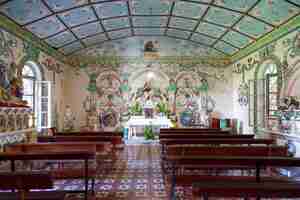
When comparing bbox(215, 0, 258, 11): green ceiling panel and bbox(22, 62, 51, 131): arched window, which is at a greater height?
bbox(215, 0, 258, 11): green ceiling panel

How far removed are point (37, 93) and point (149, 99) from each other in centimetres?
580

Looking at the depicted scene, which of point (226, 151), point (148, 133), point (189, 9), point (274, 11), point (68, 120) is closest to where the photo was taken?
point (226, 151)

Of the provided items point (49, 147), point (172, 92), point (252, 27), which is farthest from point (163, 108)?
point (49, 147)

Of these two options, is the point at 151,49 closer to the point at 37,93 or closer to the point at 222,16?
the point at 222,16

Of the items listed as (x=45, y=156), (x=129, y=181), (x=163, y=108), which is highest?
(x=163, y=108)

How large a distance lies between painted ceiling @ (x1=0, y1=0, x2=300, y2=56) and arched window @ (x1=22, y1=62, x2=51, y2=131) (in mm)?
1419

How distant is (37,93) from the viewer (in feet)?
40.9

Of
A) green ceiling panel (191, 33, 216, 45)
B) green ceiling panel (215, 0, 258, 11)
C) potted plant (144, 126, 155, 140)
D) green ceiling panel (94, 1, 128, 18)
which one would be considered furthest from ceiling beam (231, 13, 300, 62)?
potted plant (144, 126, 155, 140)

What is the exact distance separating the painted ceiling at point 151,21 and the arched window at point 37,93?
1.42m

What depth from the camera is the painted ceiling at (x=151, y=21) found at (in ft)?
30.0

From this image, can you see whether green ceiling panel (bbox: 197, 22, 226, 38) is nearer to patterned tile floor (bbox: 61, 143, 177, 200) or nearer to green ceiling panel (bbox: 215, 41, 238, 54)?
green ceiling panel (bbox: 215, 41, 238, 54)

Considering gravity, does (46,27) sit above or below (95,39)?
Result: below

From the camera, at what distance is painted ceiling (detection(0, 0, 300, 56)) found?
915 cm

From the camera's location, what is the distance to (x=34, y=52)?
11344 millimetres
